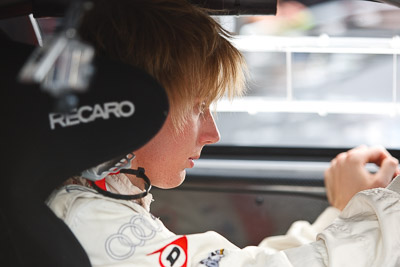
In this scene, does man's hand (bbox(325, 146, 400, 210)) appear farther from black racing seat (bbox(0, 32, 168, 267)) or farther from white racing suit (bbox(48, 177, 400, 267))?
black racing seat (bbox(0, 32, 168, 267))

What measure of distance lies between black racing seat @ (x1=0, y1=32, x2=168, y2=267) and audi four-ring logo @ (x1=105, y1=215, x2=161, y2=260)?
145 mm

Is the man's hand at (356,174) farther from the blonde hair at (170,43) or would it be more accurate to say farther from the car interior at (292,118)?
the blonde hair at (170,43)

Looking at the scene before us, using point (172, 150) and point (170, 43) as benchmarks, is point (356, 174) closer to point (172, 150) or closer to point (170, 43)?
point (172, 150)

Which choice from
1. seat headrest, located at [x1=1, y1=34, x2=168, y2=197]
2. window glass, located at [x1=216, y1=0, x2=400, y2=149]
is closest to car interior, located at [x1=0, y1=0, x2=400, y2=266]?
window glass, located at [x1=216, y1=0, x2=400, y2=149]

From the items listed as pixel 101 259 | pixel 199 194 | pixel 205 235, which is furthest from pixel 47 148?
pixel 199 194

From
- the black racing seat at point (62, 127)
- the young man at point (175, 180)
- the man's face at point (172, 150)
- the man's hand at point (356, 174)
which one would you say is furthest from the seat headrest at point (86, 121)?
the man's hand at point (356, 174)

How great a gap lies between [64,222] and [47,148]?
14cm

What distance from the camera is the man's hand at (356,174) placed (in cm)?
175

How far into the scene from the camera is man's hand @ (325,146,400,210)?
5.75ft

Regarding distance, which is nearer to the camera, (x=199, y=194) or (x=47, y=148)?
(x=47, y=148)

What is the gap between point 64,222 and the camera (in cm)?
102

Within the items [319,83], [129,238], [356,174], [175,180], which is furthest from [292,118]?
[129,238]

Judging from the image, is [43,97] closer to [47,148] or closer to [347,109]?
[47,148]

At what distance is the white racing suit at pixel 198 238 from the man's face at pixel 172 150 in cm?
6
